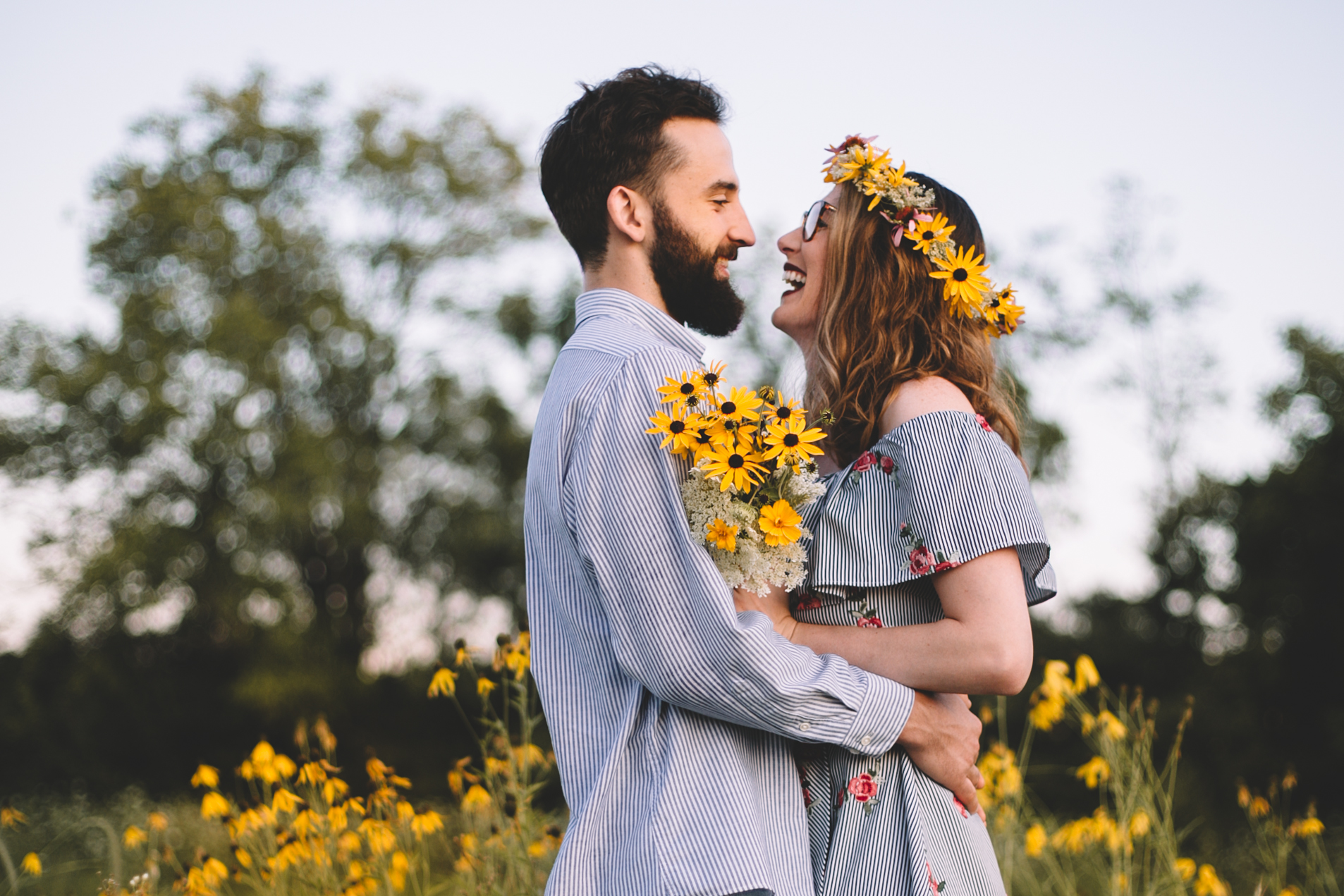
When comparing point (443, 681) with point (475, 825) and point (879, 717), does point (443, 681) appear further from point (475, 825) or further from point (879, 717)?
point (879, 717)

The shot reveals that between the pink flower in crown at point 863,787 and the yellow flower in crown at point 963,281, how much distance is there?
91 cm

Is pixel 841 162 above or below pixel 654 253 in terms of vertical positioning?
above

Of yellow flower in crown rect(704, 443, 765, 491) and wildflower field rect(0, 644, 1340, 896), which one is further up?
yellow flower in crown rect(704, 443, 765, 491)

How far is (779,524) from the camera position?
5.31ft

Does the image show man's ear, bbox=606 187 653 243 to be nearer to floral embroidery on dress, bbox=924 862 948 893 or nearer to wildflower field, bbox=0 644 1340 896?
floral embroidery on dress, bbox=924 862 948 893

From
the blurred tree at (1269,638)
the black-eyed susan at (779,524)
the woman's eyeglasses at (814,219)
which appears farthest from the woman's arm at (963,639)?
the blurred tree at (1269,638)

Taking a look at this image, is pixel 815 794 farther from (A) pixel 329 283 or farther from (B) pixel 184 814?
(A) pixel 329 283

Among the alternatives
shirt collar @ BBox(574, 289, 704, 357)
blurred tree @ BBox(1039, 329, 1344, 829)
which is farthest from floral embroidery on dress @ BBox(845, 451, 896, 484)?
blurred tree @ BBox(1039, 329, 1344, 829)

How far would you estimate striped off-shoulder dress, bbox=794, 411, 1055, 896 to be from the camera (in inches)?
63.7

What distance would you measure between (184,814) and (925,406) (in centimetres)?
893

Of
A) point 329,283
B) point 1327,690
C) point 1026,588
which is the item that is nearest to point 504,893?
point 1026,588

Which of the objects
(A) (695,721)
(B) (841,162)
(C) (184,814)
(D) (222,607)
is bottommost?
(C) (184,814)

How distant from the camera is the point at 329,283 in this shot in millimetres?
15438

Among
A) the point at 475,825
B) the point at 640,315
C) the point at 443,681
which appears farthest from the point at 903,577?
the point at 475,825
